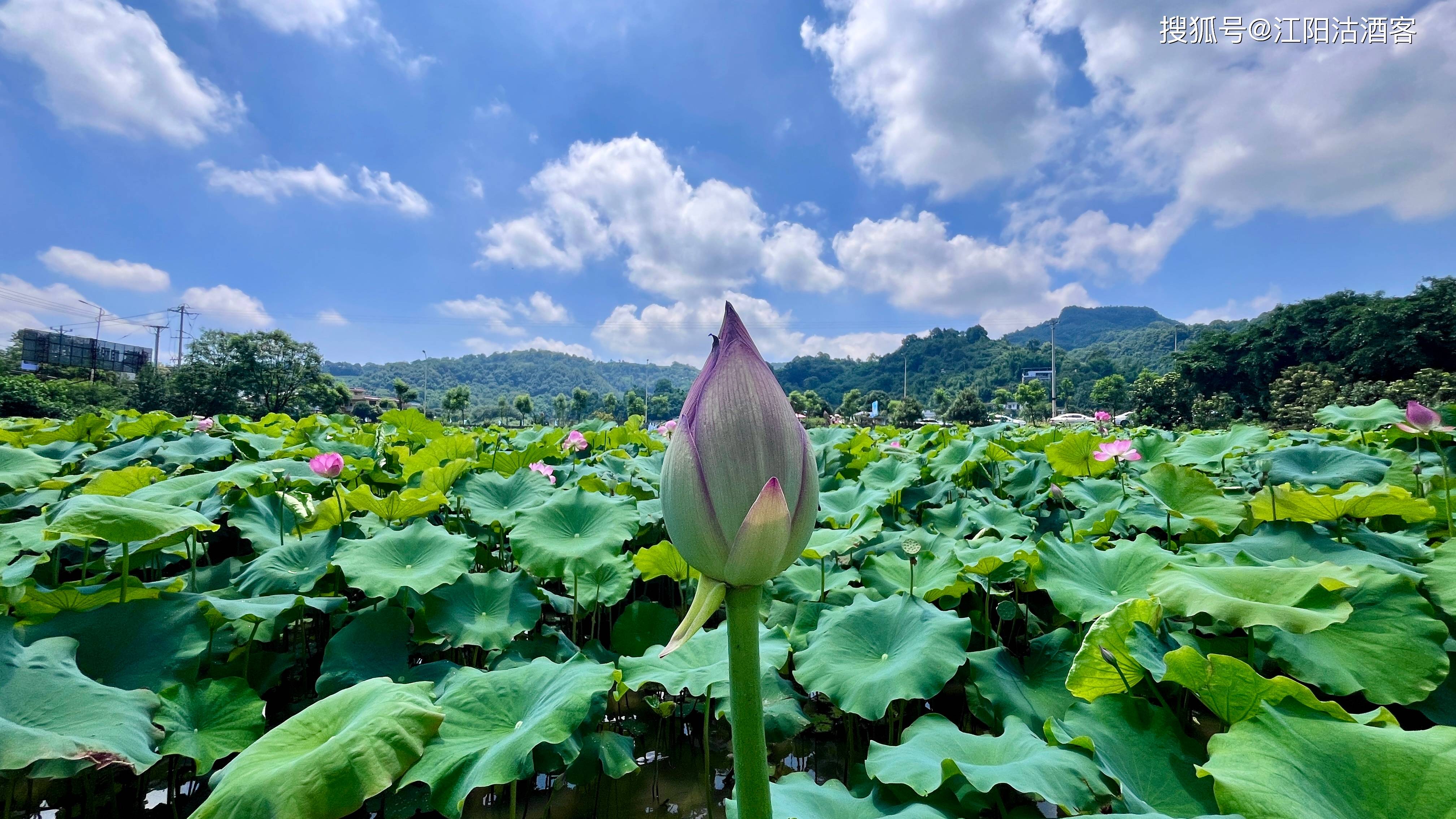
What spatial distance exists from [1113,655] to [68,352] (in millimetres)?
57934

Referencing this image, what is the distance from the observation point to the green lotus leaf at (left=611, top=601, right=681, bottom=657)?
1.84m

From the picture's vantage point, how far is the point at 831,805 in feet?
2.84

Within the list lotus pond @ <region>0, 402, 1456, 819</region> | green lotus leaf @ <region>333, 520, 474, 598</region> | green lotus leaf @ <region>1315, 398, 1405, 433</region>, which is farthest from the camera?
green lotus leaf @ <region>1315, 398, 1405, 433</region>

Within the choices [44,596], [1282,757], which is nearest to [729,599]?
[1282,757]

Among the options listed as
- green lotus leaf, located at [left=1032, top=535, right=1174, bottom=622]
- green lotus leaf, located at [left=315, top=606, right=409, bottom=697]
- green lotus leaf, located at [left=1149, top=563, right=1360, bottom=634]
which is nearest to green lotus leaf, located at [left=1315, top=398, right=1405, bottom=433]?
green lotus leaf, located at [left=1032, top=535, right=1174, bottom=622]

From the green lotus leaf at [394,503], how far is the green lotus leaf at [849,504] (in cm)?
131

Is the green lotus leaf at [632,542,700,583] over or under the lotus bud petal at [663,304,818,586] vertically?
under

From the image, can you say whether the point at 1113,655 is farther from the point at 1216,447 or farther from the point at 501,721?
the point at 1216,447

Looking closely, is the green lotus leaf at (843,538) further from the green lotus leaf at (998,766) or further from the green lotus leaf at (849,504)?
the green lotus leaf at (998,766)

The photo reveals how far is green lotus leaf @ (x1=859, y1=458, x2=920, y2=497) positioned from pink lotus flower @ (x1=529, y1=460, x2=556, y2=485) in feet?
4.50

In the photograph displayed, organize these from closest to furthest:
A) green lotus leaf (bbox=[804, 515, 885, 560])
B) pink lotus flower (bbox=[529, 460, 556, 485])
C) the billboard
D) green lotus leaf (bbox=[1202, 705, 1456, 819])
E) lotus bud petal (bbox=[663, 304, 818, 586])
A: lotus bud petal (bbox=[663, 304, 818, 586]), green lotus leaf (bbox=[1202, 705, 1456, 819]), green lotus leaf (bbox=[804, 515, 885, 560]), pink lotus flower (bbox=[529, 460, 556, 485]), the billboard

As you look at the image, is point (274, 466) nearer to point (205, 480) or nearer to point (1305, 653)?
point (205, 480)

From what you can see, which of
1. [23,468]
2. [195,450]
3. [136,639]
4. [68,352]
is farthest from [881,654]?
[68,352]

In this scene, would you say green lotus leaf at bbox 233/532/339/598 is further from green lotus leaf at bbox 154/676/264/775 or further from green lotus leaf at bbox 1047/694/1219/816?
green lotus leaf at bbox 1047/694/1219/816
